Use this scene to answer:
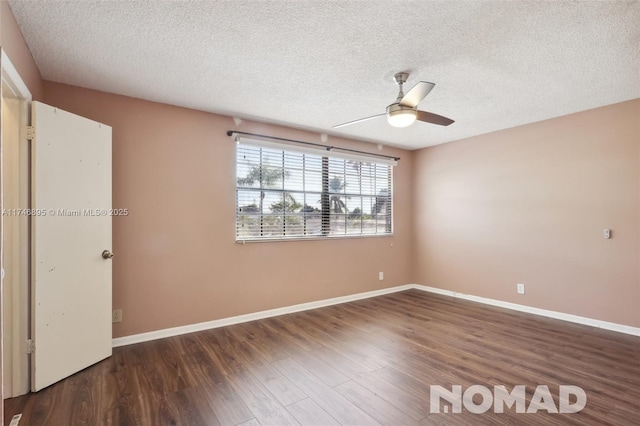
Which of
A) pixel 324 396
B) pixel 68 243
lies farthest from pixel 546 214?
pixel 68 243

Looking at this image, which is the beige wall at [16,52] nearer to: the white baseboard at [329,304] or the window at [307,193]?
the white baseboard at [329,304]

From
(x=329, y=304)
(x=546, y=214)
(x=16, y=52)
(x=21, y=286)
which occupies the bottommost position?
(x=329, y=304)

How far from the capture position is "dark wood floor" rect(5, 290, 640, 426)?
1972 millimetres

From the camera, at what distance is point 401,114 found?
255 centimetres

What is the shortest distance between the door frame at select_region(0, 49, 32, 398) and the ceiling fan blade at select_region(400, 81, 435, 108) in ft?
9.08

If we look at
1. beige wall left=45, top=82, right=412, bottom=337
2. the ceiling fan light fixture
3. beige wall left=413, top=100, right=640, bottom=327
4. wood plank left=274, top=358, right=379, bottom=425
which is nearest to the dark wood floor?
wood plank left=274, top=358, right=379, bottom=425

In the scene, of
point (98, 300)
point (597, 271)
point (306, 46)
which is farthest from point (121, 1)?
point (597, 271)

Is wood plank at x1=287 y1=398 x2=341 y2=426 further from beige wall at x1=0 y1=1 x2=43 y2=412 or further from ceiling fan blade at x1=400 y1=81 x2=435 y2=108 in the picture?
ceiling fan blade at x1=400 y1=81 x2=435 y2=108

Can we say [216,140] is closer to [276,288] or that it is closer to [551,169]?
[276,288]

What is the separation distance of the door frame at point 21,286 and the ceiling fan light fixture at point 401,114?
107 inches

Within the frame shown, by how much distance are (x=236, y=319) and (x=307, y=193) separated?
1.90 m

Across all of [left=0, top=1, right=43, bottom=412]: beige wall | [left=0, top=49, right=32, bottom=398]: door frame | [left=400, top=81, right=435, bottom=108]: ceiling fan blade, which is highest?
[left=0, top=1, right=43, bottom=412]: beige wall

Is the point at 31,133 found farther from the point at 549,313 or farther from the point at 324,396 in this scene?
the point at 549,313

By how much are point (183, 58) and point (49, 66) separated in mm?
1159
